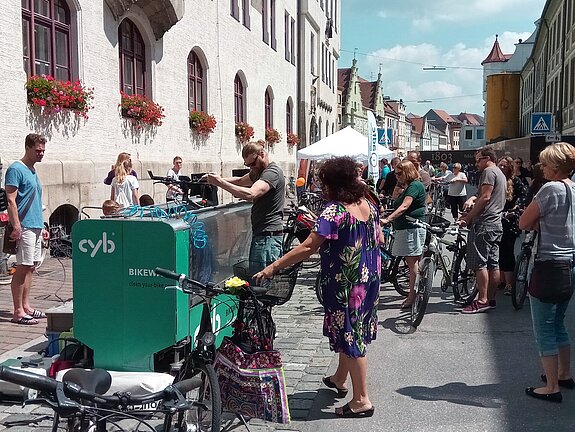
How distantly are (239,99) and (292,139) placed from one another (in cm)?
783

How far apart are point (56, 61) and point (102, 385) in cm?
1061

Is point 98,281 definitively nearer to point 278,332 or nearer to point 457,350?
point 278,332

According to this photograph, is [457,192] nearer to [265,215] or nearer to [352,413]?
[265,215]

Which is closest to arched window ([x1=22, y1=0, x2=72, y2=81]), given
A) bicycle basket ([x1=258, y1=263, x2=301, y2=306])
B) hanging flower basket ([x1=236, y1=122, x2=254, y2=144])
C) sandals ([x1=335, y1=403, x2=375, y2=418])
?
bicycle basket ([x1=258, y1=263, x2=301, y2=306])

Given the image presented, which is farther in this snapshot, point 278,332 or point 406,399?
point 278,332

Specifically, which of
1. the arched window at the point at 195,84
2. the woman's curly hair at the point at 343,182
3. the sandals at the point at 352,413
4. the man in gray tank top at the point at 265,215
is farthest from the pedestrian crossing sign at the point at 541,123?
the sandals at the point at 352,413

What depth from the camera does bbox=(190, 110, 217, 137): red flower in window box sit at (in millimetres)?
17969

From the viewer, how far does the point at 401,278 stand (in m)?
8.72

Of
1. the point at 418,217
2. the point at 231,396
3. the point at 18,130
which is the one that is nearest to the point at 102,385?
the point at 231,396

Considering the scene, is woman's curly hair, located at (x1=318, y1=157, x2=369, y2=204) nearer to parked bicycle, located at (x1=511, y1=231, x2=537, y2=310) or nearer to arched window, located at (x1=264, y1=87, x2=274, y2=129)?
parked bicycle, located at (x1=511, y1=231, x2=537, y2=310)

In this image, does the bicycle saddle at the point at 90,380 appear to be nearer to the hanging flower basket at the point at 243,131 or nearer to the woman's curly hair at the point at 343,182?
the woman's curly hair at the point at 343,182

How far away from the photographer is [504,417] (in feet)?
14.5

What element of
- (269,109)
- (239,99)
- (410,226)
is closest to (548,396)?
(410,226)

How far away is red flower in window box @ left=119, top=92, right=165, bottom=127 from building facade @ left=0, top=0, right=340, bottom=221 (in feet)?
0.60
